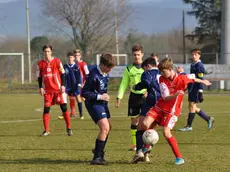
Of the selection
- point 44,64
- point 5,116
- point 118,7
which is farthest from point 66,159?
point 118,7

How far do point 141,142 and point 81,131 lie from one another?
473 centimetres

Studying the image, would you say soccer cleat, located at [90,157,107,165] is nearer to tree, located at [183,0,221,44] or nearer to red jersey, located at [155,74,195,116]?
red jersey, located at [155,74,195,116]

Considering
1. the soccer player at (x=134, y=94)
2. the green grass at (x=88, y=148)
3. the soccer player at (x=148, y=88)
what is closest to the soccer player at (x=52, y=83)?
the green grass at (x=88, y=148)

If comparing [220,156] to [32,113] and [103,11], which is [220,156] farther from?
[103,11]

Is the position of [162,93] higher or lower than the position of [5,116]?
higher

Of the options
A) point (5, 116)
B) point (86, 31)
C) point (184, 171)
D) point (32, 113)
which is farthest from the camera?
point (86, 31)

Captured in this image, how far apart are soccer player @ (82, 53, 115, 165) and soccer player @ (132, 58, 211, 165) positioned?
0.59 meters

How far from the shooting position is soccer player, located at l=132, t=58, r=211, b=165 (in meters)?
8.64

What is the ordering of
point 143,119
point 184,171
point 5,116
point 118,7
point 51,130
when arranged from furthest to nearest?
point 118,7 → point 5,116 → point 51,130 → point 143,119 → point 184,171

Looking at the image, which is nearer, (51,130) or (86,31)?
(51,130)

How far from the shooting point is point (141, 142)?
30.6 ft

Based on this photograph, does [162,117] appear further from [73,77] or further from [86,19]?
[86,19]

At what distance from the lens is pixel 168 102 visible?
28.9ft

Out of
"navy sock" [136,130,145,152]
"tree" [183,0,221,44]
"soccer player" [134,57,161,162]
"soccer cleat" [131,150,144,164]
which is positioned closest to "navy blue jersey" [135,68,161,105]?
"soccer player" [134,57,161,162]
